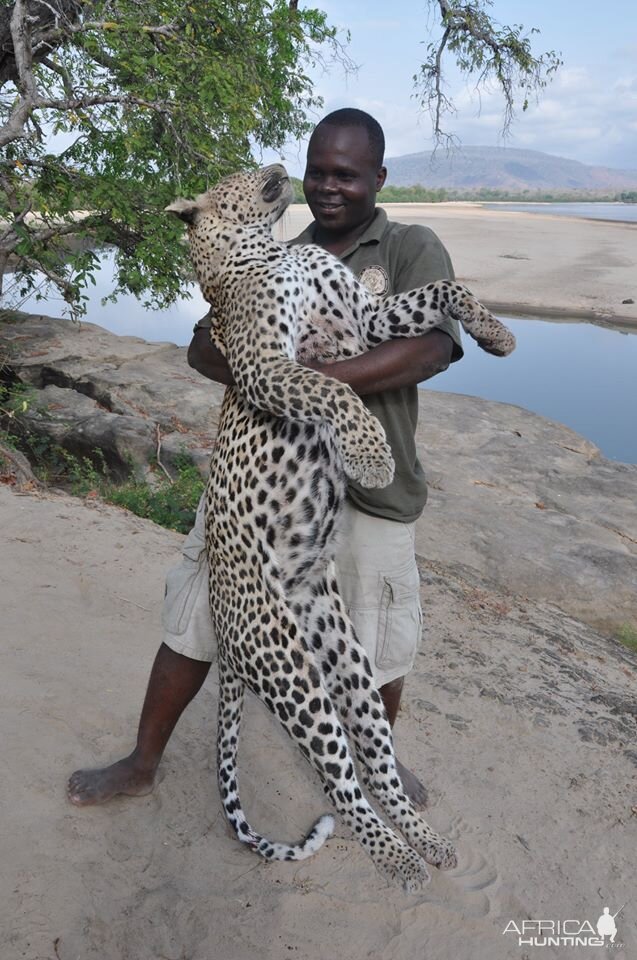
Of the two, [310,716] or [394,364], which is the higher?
[394,364]

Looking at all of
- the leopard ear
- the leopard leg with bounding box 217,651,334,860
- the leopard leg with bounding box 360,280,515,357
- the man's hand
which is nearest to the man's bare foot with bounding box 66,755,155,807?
the leopard leg with bounding box 217,651,334,860

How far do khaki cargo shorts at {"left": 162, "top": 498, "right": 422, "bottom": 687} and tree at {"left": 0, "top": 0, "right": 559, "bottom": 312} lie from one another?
5381 mm

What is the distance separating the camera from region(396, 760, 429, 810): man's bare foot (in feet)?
10.0

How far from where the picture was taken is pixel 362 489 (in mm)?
2541

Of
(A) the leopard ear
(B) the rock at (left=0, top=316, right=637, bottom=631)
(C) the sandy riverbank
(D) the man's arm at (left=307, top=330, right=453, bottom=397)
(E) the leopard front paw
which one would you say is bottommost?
(B) the rock at (left=0, top=316, right=637, bottom=631)

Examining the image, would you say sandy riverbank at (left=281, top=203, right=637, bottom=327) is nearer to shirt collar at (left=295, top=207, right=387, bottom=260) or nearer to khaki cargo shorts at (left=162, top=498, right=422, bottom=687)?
shirt collar at (left=295, top=207, right=387, bottom=260)

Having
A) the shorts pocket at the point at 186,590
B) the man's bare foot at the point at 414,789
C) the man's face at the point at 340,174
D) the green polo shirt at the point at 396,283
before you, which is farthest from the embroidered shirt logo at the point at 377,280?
the man's bare foot at the point at 414,789

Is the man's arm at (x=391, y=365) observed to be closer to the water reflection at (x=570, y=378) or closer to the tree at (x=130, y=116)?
the tree at (x=130, y=116)

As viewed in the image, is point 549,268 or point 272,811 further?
point 549,268

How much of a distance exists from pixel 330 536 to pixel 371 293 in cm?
74

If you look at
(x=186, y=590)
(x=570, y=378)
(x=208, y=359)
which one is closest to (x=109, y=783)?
(x=186, y=590)

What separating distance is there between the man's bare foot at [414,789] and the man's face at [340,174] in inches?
77.6

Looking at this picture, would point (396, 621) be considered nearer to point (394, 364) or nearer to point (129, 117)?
point (394, 364)

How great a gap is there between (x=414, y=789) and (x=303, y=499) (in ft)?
4.35
